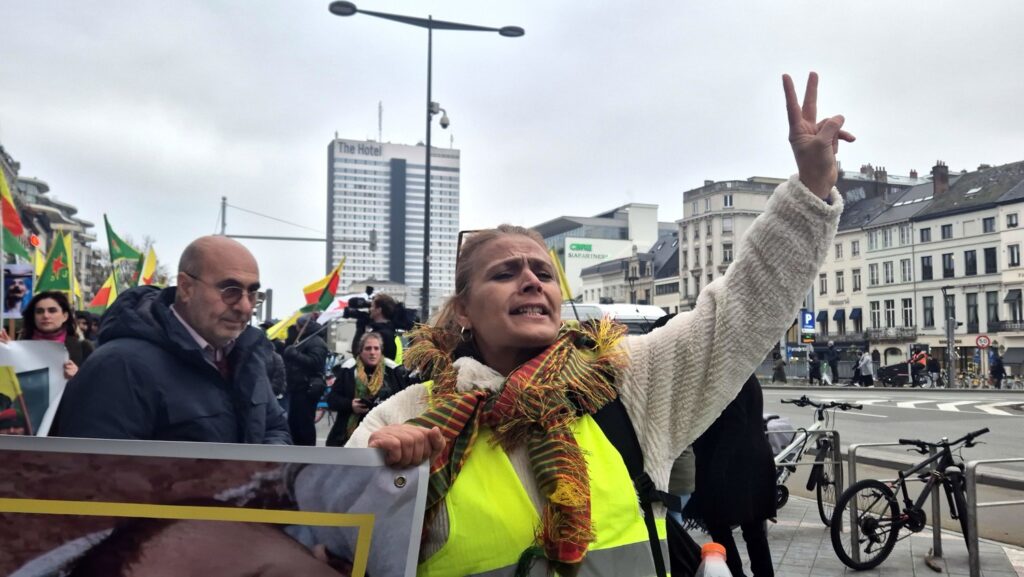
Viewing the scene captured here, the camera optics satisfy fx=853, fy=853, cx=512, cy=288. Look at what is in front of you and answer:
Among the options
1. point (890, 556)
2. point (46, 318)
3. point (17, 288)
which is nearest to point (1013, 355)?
point (890, 556)

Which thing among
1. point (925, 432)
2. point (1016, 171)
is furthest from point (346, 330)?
point (1016, 171)

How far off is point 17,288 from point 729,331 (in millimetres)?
5338

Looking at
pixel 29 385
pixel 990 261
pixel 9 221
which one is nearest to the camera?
pixel 29 385

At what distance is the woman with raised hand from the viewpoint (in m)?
1.81

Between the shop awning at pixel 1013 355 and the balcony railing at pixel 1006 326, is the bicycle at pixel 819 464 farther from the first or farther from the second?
the balcony railing at pixel 1006 326

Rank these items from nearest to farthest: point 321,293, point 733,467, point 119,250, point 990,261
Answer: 1. point 733,467
2. point 119,250
3. point 321,293
4. point 990,261

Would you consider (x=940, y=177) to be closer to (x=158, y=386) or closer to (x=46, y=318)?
(x=46, y=318)

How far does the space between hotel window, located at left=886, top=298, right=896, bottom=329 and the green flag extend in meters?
72.8

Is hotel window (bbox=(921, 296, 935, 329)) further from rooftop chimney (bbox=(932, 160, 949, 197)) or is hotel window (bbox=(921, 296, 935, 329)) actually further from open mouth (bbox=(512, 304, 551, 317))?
open mouth (bbox=(512, 304, 551, 317))

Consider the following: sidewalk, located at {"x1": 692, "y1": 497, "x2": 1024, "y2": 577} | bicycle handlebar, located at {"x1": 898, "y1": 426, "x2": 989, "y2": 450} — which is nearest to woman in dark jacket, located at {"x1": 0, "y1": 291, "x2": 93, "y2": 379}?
sidewalk, located at {"x1": 692, "y1": 497, "x2": 1024, "y2": 577}

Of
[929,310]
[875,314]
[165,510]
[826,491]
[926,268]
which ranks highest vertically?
[926,268]

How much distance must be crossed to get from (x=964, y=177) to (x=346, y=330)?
57781 mm

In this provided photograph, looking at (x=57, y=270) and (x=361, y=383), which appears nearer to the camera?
(x=361, y=383)

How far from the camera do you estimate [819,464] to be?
754cm
